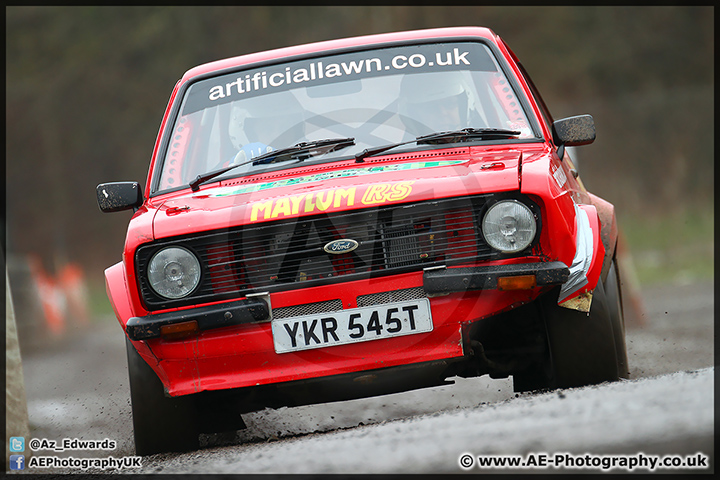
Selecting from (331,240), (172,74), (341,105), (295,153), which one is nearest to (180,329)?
(331,240)

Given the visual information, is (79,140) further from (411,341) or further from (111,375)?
(411,341)

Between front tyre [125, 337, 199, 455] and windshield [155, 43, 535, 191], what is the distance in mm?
1009

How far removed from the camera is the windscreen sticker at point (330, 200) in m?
3.58

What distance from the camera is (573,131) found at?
14.9ft

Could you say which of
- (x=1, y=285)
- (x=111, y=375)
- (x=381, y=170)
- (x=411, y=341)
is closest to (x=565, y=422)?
(x=411, y=341)

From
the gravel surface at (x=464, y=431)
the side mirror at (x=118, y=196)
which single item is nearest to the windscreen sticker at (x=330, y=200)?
the gravel surface at (x=464, y=431)

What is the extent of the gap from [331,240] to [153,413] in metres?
1.28

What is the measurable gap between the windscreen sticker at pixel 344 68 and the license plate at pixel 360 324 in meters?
1.68

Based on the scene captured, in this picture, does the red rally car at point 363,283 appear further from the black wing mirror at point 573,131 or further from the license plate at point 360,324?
the black wing mirror at point 573,131

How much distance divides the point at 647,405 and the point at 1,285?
377 centimetres

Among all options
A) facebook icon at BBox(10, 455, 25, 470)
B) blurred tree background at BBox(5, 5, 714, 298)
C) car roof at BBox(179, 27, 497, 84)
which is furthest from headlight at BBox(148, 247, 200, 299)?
blurred tree background at BBox(5, 5, 714, 298)

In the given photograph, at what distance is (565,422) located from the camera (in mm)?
2914

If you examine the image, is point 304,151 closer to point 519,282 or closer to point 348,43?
point 348,43

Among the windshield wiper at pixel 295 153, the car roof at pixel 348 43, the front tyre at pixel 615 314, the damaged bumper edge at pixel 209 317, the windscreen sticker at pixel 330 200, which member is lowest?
the front tyre at pixel 615 314
